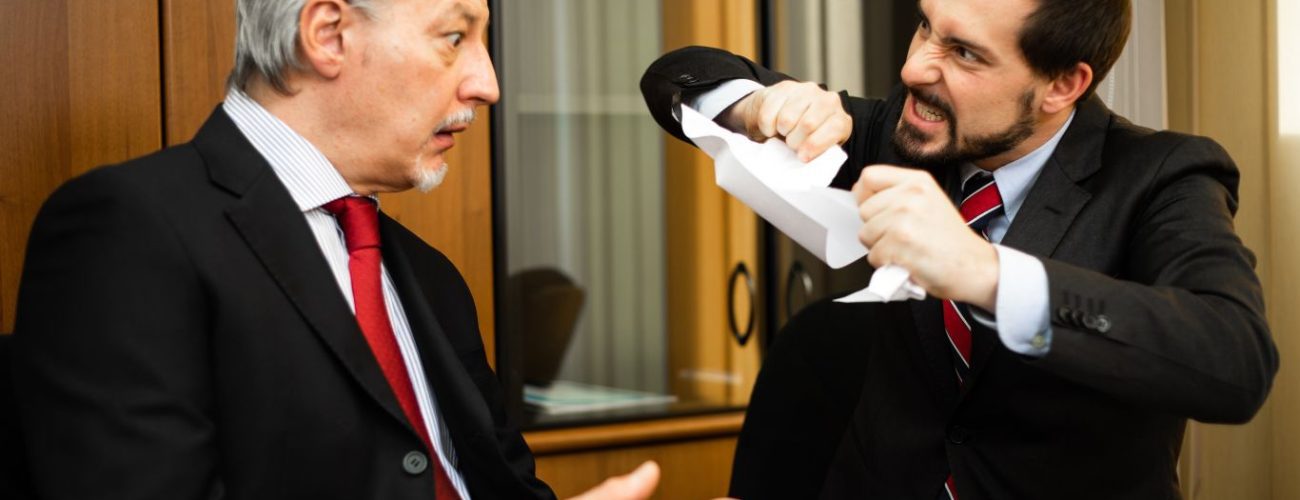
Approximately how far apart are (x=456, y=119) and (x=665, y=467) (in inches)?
51.5

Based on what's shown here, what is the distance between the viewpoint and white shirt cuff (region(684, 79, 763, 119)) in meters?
1.70

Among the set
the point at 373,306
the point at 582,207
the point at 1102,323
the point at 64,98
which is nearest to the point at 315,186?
the point at 373,306

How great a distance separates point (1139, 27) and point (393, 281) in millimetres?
1696

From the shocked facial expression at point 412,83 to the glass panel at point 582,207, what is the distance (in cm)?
93

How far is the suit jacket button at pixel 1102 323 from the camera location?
3.94 ft

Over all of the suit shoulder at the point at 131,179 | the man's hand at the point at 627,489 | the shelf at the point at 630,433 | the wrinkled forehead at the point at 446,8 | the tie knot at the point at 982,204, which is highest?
the wrinkled forehead at the point at 446,8

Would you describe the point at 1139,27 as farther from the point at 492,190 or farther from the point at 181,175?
the point at 181,175

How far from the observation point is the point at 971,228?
1.55m

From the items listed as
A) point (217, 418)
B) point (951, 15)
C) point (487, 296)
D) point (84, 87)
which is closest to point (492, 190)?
point (487, 296)

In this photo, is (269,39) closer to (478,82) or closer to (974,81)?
(478,82)

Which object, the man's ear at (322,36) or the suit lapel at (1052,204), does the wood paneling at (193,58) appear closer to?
the man's ear at (322,36)

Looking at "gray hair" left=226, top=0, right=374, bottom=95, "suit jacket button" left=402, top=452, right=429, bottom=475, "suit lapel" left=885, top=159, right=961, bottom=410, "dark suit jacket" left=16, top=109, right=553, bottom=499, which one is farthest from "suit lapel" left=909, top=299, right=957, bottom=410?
"gray hair" left=226, top=0, right=374, bottom=95

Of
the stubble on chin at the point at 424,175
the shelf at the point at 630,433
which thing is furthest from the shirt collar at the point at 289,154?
the shelf at the point at 630,433

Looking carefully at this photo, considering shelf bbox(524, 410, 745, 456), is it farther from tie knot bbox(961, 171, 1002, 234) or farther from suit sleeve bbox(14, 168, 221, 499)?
suit sleeve bbox(14, 168, 221, 499)
